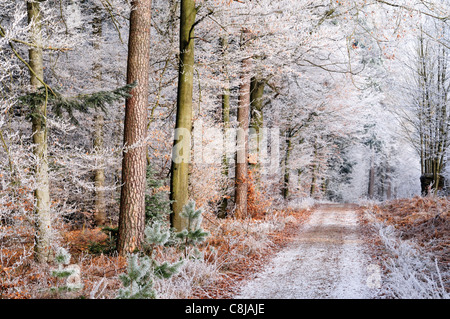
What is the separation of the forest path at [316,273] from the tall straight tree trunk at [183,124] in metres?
2.40

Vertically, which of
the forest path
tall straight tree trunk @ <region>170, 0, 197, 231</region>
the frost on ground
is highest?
tall straight tree trunk @ <region>170, 0, 197, 231</region>

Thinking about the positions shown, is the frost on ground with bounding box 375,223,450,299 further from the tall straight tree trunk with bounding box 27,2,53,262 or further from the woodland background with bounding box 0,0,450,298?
the tall straight tree trunk with bounding box 27,2,53,262

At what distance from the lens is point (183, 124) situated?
7.01m

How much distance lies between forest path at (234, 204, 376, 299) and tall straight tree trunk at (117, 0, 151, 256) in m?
2.51

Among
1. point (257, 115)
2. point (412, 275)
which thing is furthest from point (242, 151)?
point (412, 275)

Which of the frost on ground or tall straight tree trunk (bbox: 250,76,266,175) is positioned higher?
tall straight tree trunk (bbox: 250,76,266,175)

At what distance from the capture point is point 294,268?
5.70 metres

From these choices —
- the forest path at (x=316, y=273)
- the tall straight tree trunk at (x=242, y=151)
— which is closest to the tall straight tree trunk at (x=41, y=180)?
the forest path at (x=316, y=273)

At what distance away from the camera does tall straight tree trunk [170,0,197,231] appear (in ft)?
23.0

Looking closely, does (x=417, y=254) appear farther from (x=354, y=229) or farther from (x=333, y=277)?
(x=354, y=229)

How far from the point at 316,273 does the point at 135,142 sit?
4.02 metres

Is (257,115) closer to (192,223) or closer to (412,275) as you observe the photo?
(192,223)

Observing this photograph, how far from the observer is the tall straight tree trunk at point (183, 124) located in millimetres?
7016

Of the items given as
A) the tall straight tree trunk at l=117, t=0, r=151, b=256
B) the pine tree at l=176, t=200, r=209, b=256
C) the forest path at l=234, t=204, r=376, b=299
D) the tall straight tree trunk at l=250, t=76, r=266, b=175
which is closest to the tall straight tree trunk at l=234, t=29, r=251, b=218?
the tall straight tree trunk at l=250, t=76, r=266, b=175
